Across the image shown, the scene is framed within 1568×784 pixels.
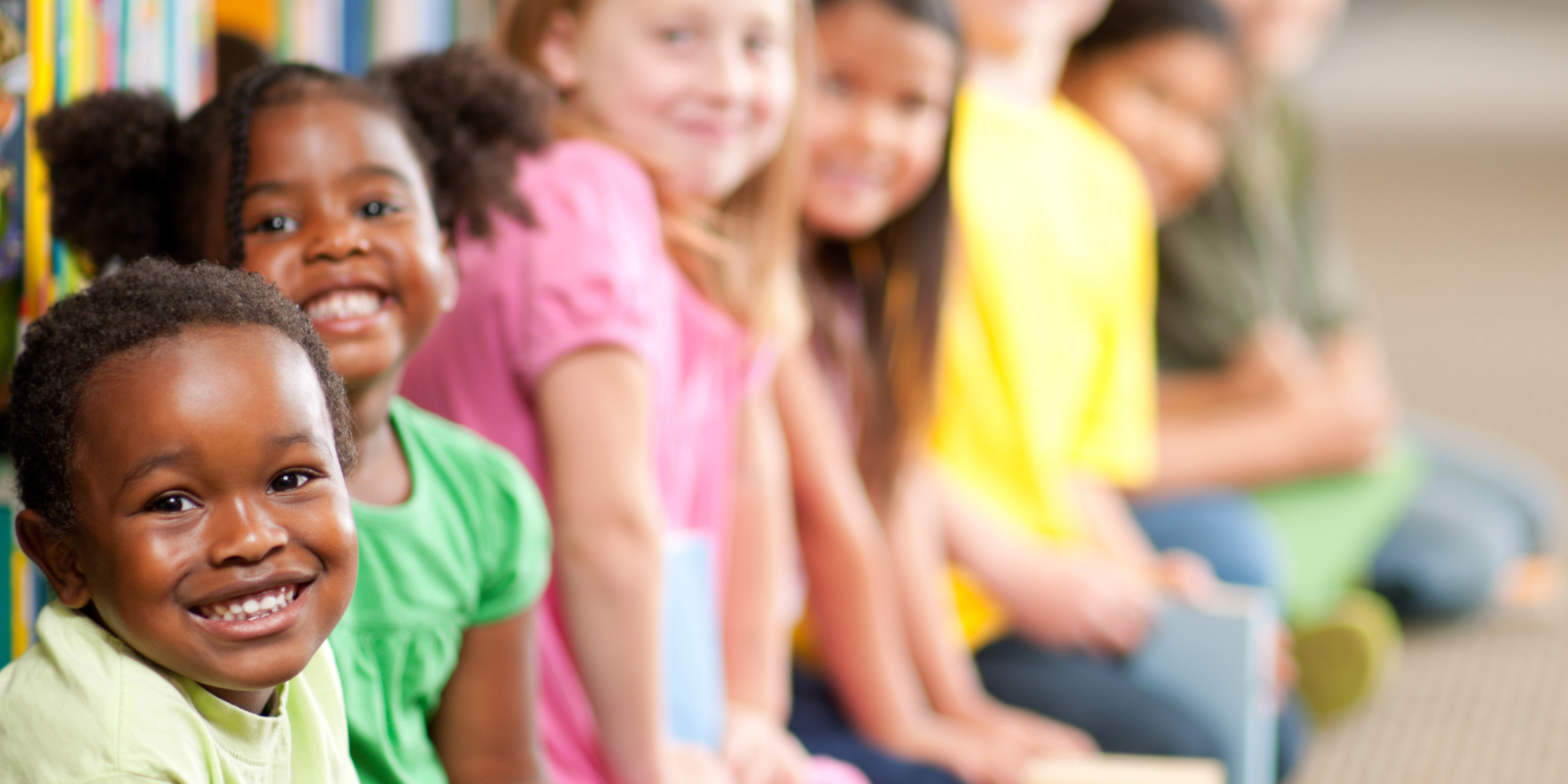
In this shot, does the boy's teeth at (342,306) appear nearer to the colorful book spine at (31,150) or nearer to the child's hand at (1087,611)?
the colorful book spine at (31,150)

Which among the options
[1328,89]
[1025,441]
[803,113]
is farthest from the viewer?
[1328,89]

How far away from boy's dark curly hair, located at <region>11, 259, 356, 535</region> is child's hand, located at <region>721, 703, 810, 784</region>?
1.83ft

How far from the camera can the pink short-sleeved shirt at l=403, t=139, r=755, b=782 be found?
917mm

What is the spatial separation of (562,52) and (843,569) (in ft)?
1.59

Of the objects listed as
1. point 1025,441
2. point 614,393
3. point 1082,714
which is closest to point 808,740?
point 1082,714

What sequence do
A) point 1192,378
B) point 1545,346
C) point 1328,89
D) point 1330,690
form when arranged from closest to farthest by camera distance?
point 1330,690, point 1192,378, point 1545,346, point 1328,89

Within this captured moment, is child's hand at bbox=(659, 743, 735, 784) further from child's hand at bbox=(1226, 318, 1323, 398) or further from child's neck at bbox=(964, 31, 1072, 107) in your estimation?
child's hand at bbox=(1226, 318, 1323, 398)

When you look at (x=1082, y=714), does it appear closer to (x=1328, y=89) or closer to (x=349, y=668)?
(x=349, y=668)

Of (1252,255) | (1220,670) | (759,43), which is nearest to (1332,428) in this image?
(1252,255)

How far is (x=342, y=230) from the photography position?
0.75 metres

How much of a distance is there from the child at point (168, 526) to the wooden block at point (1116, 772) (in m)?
0.78

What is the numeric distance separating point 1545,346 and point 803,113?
3.01 m

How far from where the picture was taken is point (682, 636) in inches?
41.6

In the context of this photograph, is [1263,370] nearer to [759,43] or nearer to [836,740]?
[836,740]
